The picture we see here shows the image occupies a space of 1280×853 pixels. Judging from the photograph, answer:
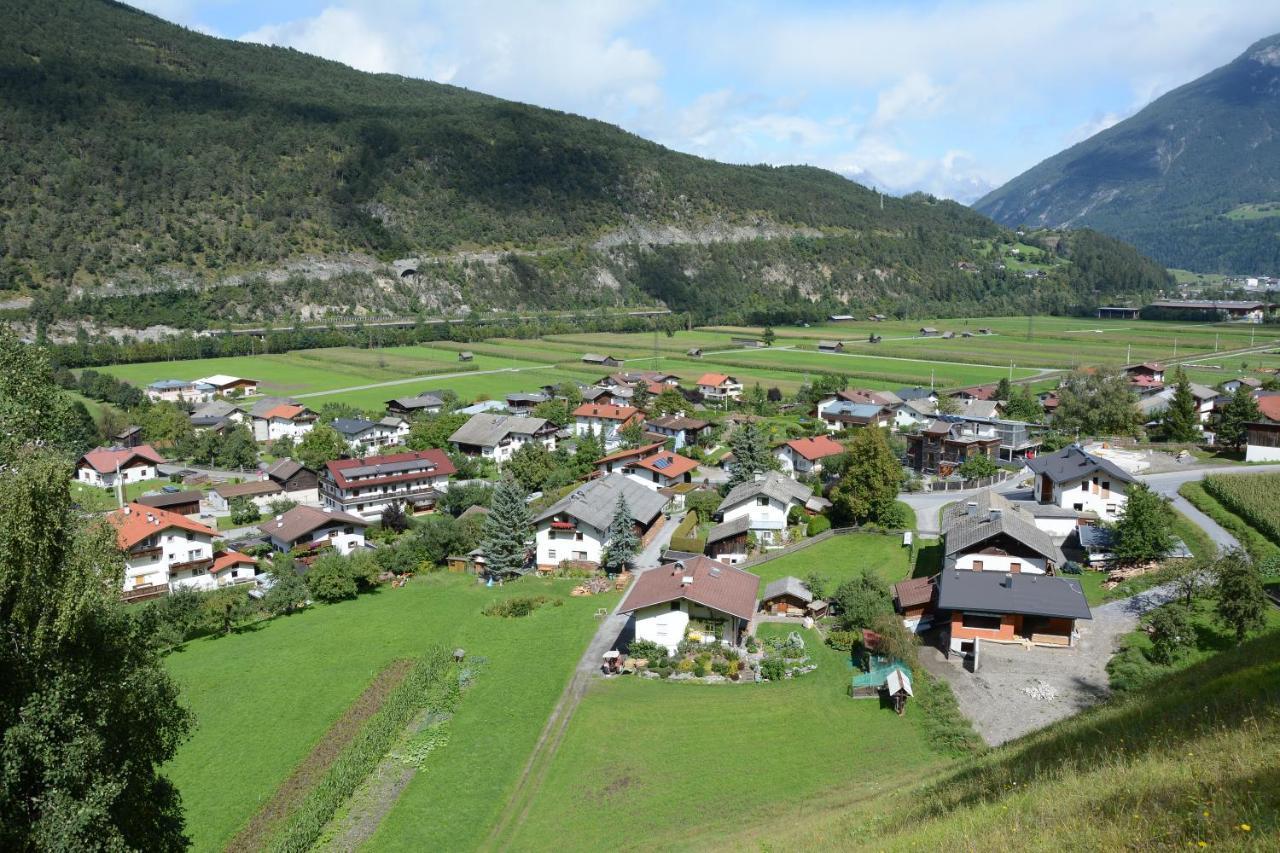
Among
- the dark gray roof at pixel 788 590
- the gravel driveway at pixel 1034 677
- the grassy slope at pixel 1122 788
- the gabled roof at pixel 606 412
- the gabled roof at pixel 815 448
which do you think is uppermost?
the grassy slope at pixel 1122 788

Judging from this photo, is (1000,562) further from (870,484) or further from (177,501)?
(177,501)

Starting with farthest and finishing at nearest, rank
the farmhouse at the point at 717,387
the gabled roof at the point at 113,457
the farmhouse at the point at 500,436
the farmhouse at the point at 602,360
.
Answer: the farmhouse at the point at 602,360
the farmhouse at the point at 717,387
the farmhouse at the point at 500,436
the gabled roof at the point at 113,457

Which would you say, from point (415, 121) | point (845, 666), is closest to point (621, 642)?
point (845, 666)

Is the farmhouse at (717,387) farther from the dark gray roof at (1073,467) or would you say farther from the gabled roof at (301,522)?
the gabled roof at (301,522)

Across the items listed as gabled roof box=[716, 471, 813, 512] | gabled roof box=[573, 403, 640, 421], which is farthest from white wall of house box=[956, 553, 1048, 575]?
gabled roof box=[573, 403, 640, 421]

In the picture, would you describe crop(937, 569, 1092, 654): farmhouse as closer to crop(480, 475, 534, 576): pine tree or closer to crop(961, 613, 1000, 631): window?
crop(961, 613, 1000, 631): window

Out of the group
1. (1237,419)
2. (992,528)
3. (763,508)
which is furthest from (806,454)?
(1237,419)

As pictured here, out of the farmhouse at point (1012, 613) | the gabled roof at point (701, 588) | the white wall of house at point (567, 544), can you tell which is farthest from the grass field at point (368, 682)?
the farmhouse at point (1012, 613)
